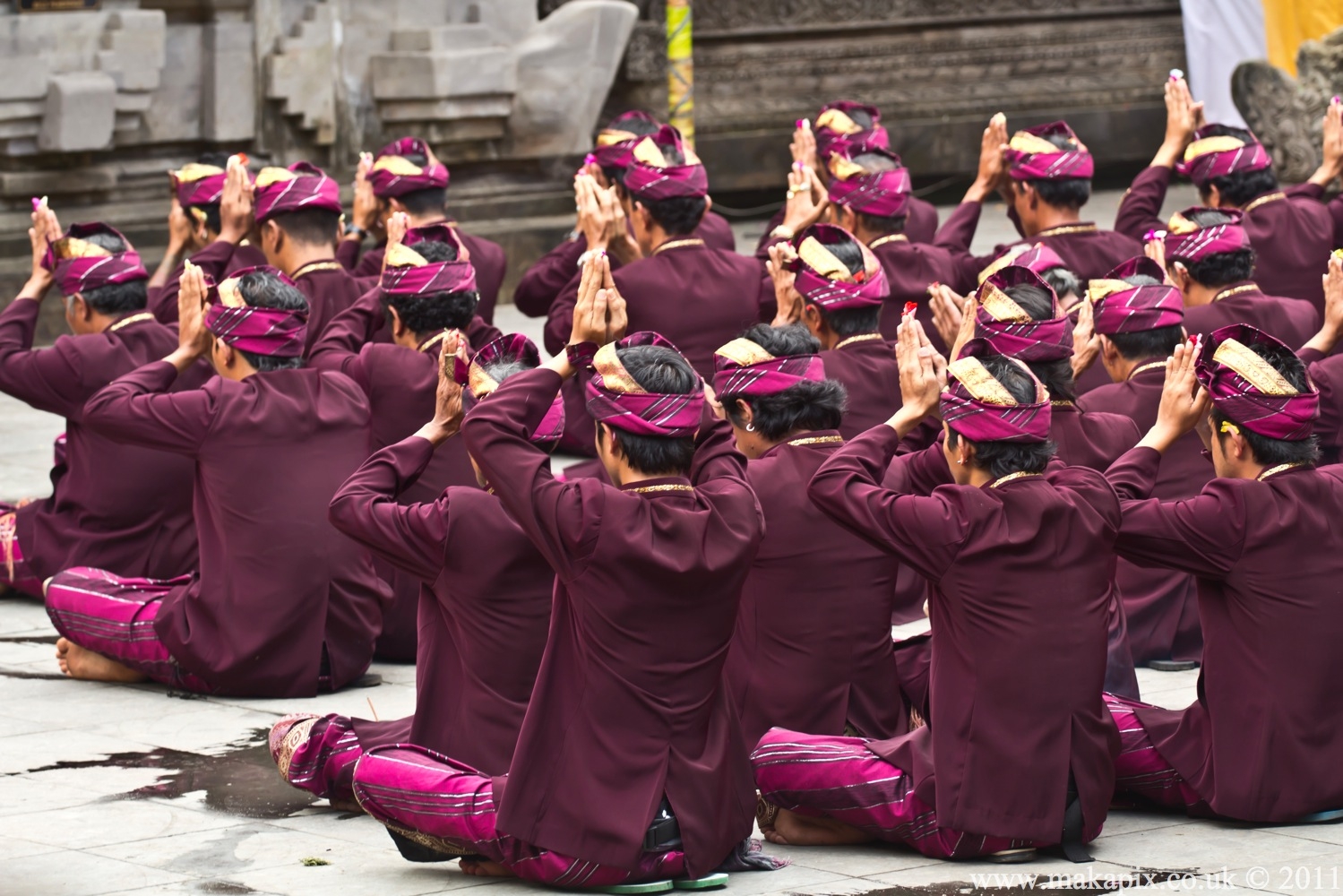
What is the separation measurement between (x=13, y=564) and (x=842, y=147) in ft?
11.3

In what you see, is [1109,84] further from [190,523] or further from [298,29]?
[190,523]

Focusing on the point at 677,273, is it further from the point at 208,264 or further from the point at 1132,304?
the point at 1132,304

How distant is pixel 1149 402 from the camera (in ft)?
19.3

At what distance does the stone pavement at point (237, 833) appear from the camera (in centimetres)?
411

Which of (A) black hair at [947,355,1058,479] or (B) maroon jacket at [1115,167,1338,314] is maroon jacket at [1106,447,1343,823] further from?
(B) maroon jacket at [1115,167,1338,314]

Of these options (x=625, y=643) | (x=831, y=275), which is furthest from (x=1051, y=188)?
(x=625, y=643)

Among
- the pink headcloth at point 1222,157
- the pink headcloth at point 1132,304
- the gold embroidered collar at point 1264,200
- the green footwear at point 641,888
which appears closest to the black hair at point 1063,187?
the pink headcloth at point 1222,157

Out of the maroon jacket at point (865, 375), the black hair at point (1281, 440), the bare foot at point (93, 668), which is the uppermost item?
the black hair at point (1281, 440)

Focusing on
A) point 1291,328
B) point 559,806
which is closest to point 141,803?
point 559,806

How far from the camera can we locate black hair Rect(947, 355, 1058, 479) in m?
4.21

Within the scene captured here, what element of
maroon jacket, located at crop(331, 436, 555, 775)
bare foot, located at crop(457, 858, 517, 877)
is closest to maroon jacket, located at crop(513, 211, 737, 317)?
maroon jacket, located at crop(331, 436, 555, 775)

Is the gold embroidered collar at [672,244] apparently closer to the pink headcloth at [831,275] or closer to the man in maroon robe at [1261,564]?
the pink headcloth at [831,275]

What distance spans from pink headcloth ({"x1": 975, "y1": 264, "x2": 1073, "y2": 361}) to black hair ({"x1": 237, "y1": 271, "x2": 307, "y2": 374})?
Result: 6.37 ft

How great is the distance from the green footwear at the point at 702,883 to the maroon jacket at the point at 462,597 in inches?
23.1
